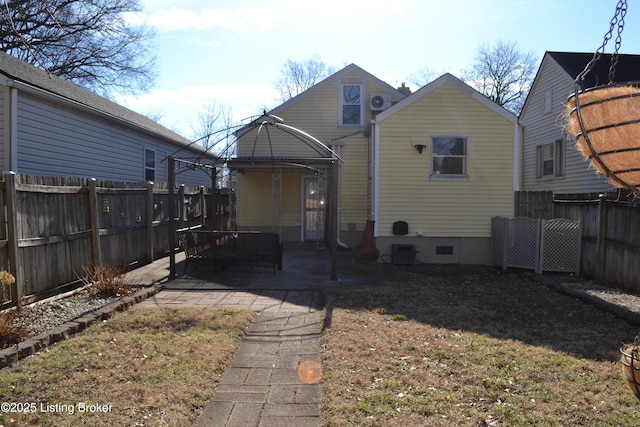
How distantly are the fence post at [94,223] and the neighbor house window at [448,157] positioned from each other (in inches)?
311

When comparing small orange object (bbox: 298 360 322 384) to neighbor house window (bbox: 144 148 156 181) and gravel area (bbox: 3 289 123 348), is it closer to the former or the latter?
gravel area (bbox: 3 289 123 348)

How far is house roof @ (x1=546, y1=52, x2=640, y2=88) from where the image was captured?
15.3 metres

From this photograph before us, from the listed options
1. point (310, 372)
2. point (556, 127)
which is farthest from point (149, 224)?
point (556, 127)

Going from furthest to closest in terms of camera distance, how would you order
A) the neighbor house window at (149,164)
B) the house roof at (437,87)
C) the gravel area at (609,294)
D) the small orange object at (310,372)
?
1. the neighbor house window at (149,164)
2. the house roof at (437,87)
3. the gravel area at (609,294)
4. the small orange object at (310,372)

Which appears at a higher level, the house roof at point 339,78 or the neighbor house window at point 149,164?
the house roof at point 339,78

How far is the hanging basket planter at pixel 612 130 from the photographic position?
2131 mm

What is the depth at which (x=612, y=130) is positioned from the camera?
2.18 meters

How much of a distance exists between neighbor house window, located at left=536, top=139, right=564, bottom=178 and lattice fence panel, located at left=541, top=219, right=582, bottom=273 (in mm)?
6457

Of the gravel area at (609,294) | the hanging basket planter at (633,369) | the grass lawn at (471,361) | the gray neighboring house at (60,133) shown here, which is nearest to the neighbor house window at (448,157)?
the gravel area at (609,294)

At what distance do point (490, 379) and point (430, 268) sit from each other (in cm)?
759

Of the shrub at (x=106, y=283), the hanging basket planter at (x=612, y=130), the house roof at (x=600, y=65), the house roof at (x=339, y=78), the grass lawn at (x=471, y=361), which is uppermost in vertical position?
the house roof at (x=600, y=65)

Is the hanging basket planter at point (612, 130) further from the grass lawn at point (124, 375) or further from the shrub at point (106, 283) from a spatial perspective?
the shrub at point (106, 283)

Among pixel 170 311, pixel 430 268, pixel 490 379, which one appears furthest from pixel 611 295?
pixel 170 311

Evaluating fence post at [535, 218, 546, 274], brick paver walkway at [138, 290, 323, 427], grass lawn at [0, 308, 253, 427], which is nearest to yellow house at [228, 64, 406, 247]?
fence post at [535, 218, 546, 274]
